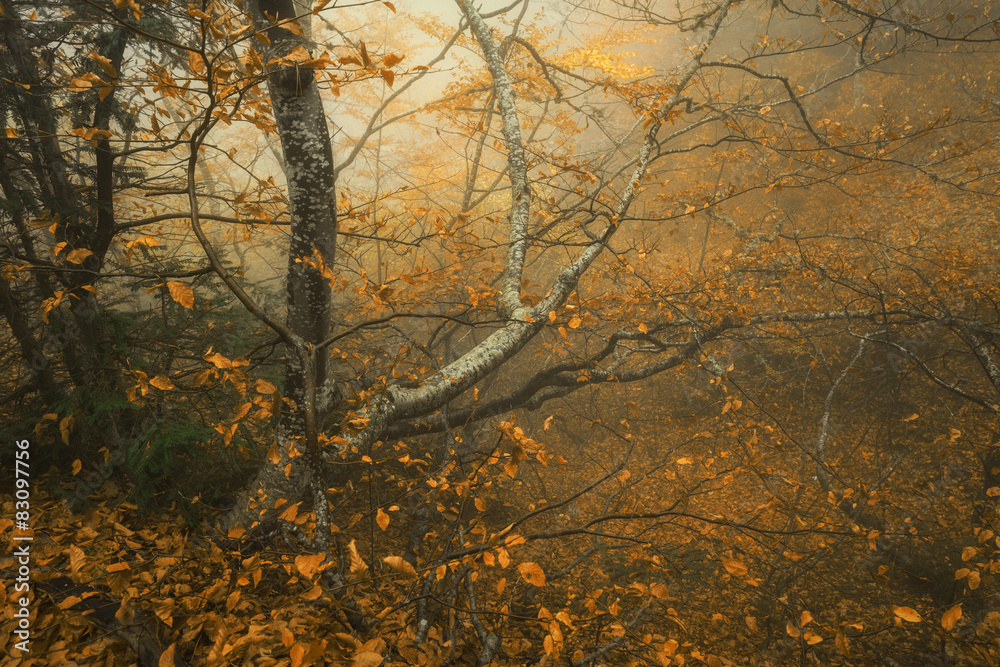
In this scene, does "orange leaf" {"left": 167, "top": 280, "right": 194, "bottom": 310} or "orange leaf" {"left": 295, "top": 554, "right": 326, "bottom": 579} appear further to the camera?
"orange leaf" {"left": 167, "top": 280, "right": 194, "bottom": 310}

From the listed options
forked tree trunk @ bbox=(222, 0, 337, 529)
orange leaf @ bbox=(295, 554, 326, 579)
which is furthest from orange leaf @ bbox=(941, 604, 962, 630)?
forked tree trunk @ bbox=(222, 0, 337, 529)

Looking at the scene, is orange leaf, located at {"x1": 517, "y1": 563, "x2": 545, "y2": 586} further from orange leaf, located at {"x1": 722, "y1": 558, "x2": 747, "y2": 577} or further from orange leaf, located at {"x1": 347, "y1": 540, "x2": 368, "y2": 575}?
orange leaf, located at {"x1": 722, "y1": 558, "x2": 747, "y2": 577}

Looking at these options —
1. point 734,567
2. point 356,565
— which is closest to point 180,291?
point 356,565

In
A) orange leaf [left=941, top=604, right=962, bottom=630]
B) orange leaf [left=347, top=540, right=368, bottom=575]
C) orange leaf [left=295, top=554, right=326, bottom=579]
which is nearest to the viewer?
orange leaf [left=295, top=554, right=326, bottom=579]

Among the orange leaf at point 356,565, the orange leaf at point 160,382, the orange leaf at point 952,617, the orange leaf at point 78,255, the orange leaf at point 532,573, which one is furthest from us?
the orange leaf at point 78,255

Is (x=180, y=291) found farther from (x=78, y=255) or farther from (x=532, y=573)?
(x=532, y=573)

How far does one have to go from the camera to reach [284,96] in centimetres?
322

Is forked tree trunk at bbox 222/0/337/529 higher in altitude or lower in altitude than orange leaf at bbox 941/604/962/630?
higher

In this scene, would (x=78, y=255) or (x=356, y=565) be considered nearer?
(x=356, y=565)

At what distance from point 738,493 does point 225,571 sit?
876 cm

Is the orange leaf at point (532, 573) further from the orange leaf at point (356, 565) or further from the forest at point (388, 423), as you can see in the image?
the orange leaf at point (356, 565)

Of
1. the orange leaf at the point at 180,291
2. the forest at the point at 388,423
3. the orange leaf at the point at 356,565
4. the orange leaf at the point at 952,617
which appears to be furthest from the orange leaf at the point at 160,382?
the orange leaf at the point at 952,617

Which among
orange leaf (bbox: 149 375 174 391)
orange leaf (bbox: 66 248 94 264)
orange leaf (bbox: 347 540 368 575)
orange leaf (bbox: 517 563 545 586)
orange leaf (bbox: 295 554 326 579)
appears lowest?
orange leaf (bbox: 517 563 545 586)

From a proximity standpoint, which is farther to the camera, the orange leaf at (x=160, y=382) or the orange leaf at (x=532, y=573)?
the orange leaf at (x=160, y=382)
